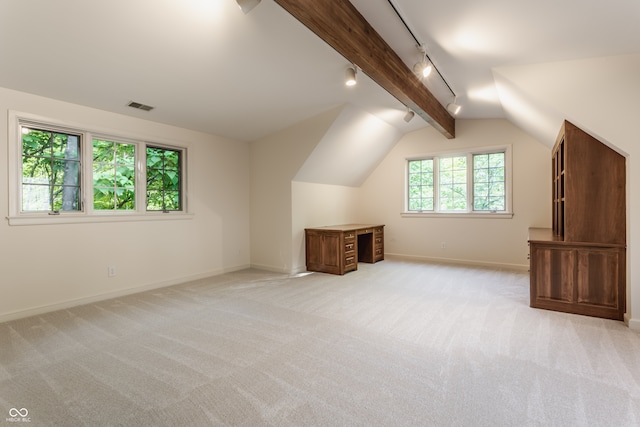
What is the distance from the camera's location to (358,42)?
8.54 feet

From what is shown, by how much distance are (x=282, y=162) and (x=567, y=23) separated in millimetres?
3970

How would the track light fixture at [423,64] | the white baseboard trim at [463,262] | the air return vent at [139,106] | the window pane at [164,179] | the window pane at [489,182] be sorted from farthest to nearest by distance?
the window pane at [489,182] → the white baseboard trim at [463,262] → the window pane at [164,179] → the air return vent at [139,106] → the track light fixture at [423,64]

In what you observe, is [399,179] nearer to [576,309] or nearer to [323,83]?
[323,83]

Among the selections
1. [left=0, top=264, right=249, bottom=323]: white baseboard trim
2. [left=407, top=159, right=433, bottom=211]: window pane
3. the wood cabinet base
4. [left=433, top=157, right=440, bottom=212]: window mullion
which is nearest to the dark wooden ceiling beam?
the wood cabinet base

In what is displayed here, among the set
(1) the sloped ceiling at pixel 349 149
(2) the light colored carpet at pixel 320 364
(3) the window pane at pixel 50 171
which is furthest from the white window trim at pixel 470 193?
(3) the window pane at pixel 50 171

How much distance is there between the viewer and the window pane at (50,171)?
3408 millimetres

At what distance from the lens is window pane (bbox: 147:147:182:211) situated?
14.9 ft

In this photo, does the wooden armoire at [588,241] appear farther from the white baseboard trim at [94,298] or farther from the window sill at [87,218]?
the window sill at [87,218]

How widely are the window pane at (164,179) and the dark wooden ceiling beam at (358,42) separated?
330cm

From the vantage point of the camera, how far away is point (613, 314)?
3.11m

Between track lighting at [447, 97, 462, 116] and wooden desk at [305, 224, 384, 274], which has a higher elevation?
track lighting at [447, 97, 462, 116]

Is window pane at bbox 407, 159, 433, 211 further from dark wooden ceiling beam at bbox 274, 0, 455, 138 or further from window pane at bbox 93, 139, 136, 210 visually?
window pane at bbox 93, 139, 136, 210

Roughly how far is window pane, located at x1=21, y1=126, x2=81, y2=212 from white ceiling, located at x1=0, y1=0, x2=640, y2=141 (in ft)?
1.65

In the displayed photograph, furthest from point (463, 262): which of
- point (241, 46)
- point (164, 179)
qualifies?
point (164, 179)
